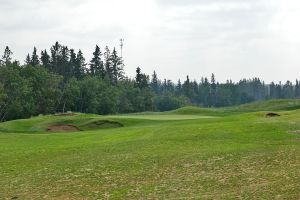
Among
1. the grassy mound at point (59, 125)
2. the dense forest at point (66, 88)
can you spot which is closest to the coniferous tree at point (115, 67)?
→ the dense forest at point (66, 88)

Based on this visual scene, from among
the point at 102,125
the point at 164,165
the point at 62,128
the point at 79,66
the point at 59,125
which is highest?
the point at 79,66

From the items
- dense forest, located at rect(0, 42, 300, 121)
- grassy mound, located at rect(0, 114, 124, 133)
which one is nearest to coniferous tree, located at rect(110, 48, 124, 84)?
dense forest, located at rect(0, 42, 300, 121)

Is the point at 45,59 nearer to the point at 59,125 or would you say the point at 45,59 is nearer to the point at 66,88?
the point at 66,88

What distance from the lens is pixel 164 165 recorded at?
30672 millimetres

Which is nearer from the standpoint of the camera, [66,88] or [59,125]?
[59,125]

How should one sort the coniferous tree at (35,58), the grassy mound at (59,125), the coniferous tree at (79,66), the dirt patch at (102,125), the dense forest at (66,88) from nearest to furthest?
the grassy mound at (59,125)
the dirt patch at (102,125)
the dense forest at (66,88)
the coniferous tree at (35,58)
the coniferous tree at (79,66)

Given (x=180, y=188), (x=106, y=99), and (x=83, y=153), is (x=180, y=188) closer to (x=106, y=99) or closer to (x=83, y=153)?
(x=83, y=153)

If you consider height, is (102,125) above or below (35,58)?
below

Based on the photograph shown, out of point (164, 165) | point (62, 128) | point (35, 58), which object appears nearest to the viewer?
point (164, 165)

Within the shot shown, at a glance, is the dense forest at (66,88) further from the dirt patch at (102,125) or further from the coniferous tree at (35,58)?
the dirt patch at (102,125)

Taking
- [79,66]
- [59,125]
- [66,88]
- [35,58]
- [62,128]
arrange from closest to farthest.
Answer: [62,128], [59,125], [66,88], [35,58], [79,66]

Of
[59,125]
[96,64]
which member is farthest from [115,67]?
[59,125]

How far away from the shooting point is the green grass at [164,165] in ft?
81.3

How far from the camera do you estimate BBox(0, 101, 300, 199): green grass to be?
24781 mm
